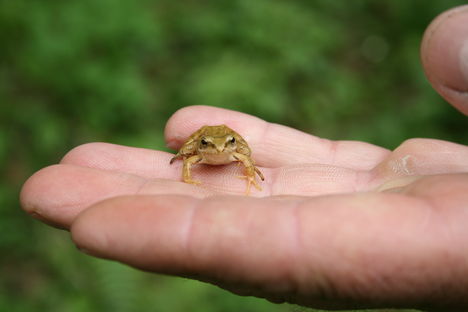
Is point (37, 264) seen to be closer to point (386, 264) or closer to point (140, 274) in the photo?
point (140, 274)

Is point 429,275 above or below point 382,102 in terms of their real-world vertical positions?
below

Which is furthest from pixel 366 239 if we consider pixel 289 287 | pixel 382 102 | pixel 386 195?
pixel 382 102

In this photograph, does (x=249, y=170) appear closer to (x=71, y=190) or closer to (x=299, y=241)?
(x=71, y=190)

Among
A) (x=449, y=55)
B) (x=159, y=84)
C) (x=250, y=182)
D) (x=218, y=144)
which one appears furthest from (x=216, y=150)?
(x=159, y=84)

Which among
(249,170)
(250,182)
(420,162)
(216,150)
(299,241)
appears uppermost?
(420,162)

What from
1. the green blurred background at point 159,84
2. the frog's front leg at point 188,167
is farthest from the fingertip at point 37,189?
the green blurred background at point 159,84

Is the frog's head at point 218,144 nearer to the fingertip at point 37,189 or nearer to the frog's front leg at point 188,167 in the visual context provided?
the frog's front leg at point 188,167
